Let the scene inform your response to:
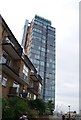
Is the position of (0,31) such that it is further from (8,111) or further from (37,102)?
(37,102)

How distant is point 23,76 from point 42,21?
220ft

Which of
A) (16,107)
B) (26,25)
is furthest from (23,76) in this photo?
(26,25)

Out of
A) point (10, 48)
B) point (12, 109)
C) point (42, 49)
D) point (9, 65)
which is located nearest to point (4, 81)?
point (9, 65)

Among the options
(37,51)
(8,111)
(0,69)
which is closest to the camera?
(8,111)

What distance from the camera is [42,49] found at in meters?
92.5

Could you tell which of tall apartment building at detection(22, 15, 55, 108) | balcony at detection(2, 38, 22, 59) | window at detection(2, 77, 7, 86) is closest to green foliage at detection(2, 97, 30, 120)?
window at detection(2, 77, 7, 86)

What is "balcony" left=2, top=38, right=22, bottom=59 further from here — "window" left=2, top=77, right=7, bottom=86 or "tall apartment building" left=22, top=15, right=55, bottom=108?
"tall apartment building" left=22, top=15, right=55, bottom=108

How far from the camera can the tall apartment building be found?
88.9 meters

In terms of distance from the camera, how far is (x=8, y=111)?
1998 cm

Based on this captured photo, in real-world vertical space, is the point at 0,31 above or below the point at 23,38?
below

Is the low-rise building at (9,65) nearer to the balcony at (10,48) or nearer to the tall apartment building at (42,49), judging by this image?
the balcony at (10,48)

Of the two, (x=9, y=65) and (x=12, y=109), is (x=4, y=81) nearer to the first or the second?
(x=9, y=65)

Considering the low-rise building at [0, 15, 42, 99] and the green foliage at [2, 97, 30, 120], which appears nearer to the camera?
the green foliage at [2, 97, 30, 120]

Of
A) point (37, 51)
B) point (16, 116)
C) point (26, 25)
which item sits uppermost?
point (26, 25)
